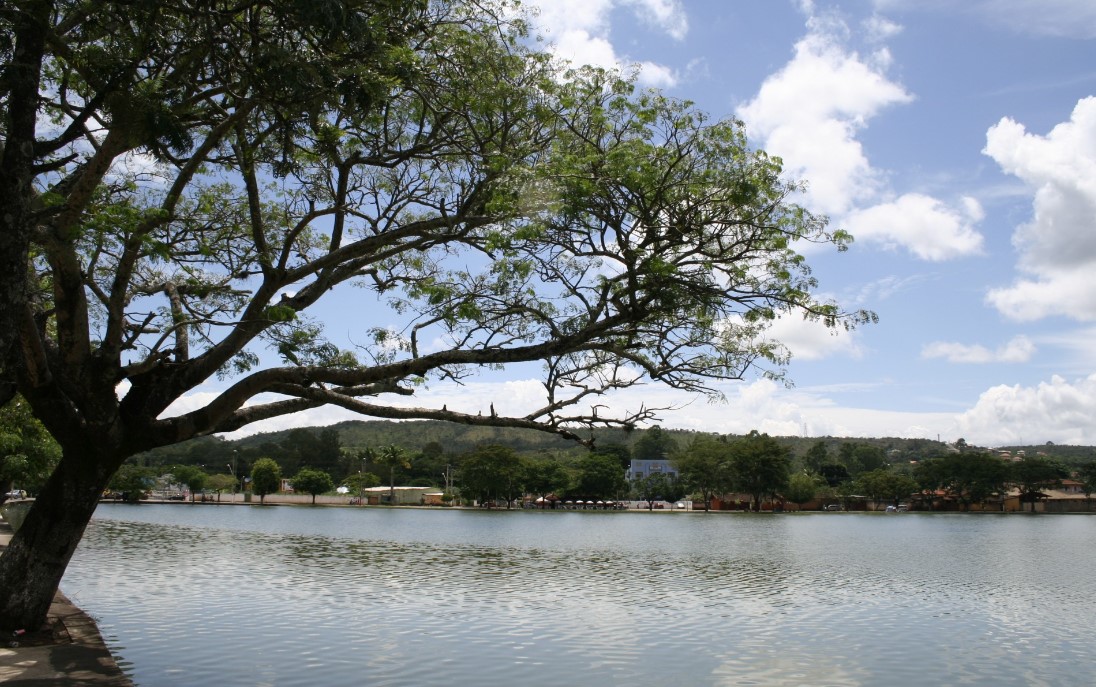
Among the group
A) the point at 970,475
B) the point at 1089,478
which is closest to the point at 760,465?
the point at 970,475

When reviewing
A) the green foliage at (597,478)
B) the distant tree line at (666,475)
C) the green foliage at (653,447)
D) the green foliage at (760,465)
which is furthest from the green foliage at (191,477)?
the green foliage at (653,447)

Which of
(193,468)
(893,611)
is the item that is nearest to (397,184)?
(893,611)

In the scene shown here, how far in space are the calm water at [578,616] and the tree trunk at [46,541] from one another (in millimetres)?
1197

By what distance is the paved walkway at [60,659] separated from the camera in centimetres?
767

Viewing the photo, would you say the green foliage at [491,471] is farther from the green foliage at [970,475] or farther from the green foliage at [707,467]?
the green foliage at [970,475]

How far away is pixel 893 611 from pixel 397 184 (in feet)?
36.9

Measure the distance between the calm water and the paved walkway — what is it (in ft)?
1.66

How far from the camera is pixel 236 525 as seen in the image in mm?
41000

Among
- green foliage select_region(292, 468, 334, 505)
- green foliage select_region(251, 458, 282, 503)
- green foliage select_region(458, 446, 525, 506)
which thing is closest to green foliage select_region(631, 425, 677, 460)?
green foliage select_region(292, 468, 334, 505)

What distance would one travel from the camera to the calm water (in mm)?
10148

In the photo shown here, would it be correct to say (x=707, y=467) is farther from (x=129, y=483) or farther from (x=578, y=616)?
(x=578, y=616)

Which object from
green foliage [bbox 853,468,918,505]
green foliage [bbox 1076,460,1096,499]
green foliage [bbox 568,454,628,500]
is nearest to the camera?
green foliage [bbox 568,454,628,500]

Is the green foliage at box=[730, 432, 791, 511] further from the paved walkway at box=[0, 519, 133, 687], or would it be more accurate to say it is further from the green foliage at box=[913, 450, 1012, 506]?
the paved walkway at box=[0, 519, 133, 687]

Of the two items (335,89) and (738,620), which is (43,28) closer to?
(335,89)
